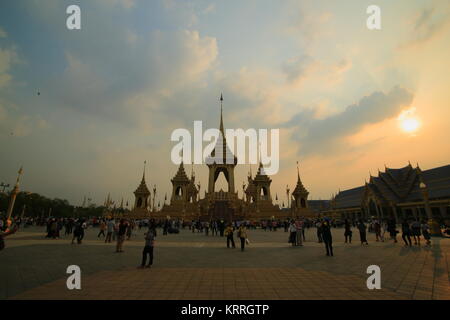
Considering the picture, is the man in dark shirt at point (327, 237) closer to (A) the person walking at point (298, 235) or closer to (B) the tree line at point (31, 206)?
(A) the person walking at point (298, 235)

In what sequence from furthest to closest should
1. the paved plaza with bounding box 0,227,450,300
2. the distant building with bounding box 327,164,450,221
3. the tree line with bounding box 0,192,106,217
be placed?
the tree line with bounding box 0,192,106,217, the distant building with bounding box 327,164,450,221, the paved plaza with bounding box 0,227,450,300

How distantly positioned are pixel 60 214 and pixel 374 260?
4157 inches

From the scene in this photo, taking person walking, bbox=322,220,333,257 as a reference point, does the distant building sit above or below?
above

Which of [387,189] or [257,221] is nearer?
[257,221]

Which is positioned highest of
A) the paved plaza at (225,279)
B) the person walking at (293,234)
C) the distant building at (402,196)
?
the distant building at (402,196)

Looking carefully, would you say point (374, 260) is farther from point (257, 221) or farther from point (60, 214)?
point (60, 214)

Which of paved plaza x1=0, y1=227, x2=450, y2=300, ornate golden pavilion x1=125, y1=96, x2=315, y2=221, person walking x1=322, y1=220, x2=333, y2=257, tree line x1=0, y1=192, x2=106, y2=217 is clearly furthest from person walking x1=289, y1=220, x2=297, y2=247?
tree line x1=0, y1=192, x2=106, y2=217

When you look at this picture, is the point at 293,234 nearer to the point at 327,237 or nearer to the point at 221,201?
the point at 327,237

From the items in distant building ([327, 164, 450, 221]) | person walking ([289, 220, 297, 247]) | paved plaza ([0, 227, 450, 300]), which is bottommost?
paved plaza ([0, 227, 450, 300])

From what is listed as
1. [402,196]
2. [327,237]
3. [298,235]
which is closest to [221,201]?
[298,235]

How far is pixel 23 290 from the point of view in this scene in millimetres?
5484

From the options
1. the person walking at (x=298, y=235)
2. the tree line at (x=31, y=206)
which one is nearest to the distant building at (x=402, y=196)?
the person walking at (x=298, y=235)

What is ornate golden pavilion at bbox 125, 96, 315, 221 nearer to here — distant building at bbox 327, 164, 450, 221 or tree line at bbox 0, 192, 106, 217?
distant building at bbox 327, 164, 450, 221
